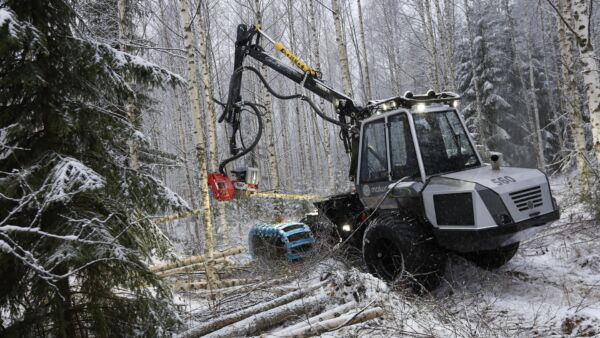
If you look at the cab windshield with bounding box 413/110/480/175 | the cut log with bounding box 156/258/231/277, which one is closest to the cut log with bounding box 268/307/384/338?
the cab windshield with bounding box 413/110/480/175

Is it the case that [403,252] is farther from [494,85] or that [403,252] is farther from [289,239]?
[494,85]

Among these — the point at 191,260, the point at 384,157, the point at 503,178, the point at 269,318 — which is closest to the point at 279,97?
the point at 384,157

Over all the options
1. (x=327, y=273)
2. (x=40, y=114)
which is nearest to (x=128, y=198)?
(x=40, y=114)

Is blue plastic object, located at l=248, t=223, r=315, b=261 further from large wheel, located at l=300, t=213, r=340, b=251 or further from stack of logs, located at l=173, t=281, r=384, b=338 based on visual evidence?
stack of logs, located at l=173, t=281, r=384, b=338

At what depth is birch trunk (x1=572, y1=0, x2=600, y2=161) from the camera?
7207 millimetres

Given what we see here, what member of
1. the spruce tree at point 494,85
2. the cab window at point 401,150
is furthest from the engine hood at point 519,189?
the spruce tree at point 494,85

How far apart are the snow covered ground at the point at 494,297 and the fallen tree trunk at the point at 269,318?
117 millimetres

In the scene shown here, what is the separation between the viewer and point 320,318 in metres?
4.36

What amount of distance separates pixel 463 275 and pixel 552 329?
1902 millimetres

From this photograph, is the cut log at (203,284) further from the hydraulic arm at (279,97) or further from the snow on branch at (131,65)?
the snow on branch at (131,65)

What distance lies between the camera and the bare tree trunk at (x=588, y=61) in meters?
7.21

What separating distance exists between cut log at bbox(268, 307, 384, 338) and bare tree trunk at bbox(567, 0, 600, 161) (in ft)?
17.8

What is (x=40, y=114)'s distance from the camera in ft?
12.8

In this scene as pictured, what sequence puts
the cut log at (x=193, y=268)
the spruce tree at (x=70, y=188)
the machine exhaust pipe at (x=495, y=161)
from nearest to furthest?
the spruce tree at (x=70, y=188)
the machine exhaust pipe at (x=495, y=161)
the cut log at (x=193, y=268)
